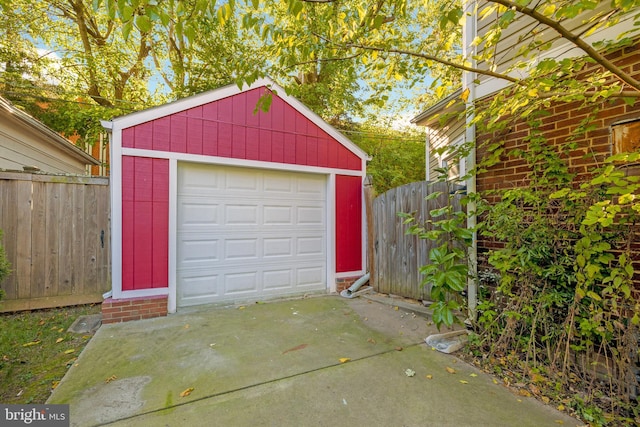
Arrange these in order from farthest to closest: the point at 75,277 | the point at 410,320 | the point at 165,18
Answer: the point at 75,277 → the point at 410,320 → the point at 165,18

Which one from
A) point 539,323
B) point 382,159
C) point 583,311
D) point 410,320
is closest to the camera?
point 583,311

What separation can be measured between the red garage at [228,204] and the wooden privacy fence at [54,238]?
1093mm

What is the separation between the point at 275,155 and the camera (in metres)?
4.55

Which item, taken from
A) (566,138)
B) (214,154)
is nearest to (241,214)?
(214,154)

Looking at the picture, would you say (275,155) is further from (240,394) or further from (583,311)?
(583,311)

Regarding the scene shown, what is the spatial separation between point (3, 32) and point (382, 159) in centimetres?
1095

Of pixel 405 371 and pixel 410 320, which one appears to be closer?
pixel 405 371

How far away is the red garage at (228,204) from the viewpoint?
12.0ft

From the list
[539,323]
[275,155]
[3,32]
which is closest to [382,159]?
[275,155]

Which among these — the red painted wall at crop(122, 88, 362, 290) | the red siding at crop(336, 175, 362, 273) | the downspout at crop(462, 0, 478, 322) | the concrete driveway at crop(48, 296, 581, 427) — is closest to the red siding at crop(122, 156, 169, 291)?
the red painted wall at crop(122, 88, 362, 290)

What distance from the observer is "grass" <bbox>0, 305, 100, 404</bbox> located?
87.6 inches

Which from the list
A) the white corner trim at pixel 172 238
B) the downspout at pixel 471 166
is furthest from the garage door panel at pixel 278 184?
the downspout at pixel 471 166

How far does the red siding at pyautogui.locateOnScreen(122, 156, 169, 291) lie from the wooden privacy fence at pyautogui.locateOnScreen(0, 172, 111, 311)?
3.53 ft

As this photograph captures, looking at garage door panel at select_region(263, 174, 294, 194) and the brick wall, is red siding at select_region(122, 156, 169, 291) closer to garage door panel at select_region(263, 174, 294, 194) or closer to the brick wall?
garage door panel at select_region(263, 174, 294, 194)
